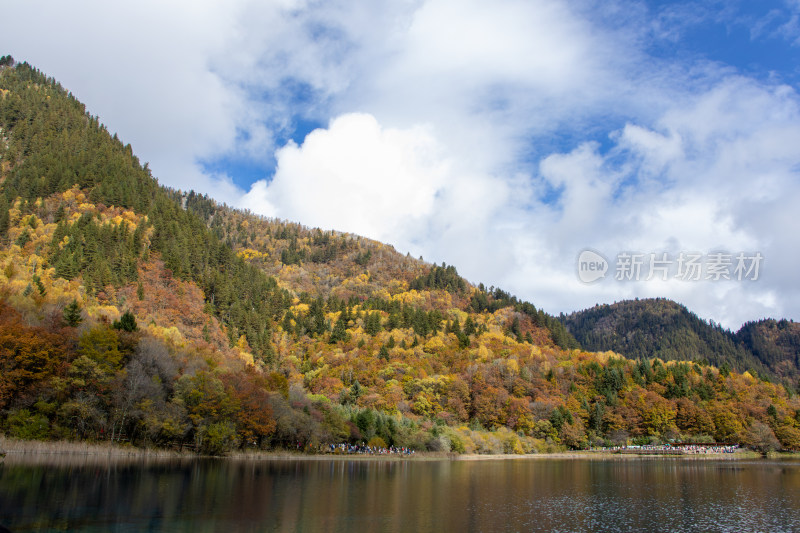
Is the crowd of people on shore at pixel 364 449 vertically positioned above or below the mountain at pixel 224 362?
below

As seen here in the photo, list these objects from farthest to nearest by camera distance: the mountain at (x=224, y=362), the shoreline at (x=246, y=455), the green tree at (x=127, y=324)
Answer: the green tree at (x=127, y=324), the mountain at (x=224, y=362), the shoreline at (x=246, y=455)

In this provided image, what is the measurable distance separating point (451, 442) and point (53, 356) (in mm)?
72556

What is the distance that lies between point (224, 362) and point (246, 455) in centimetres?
3198

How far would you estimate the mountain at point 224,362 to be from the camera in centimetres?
6500

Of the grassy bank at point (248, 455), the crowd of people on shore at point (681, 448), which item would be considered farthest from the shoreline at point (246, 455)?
the crowd of people on shore at point (681, 448)

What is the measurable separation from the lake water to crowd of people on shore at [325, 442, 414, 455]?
111ft

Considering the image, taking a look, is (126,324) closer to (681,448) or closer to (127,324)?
(127,324)

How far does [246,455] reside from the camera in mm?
78500

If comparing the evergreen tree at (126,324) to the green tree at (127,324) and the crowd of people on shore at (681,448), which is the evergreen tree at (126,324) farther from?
the crowd of people on shore at (681,448)

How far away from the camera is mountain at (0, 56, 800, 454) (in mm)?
65000

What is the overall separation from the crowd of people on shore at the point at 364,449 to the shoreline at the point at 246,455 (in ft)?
6.40

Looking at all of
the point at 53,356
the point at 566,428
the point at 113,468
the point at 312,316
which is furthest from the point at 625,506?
the point at 312,316

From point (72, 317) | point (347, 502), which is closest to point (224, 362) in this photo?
point (72, 317)

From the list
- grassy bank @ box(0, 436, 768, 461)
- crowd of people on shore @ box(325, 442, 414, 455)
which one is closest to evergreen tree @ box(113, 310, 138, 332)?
grassy bank @ box(0, 436, 768, 461)
